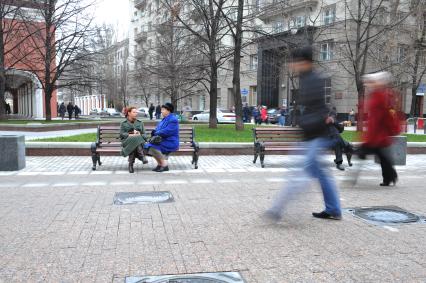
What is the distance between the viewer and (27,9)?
2995 cm

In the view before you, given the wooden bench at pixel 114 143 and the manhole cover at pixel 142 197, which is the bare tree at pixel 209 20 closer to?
the wooden bench at pixel 114 143

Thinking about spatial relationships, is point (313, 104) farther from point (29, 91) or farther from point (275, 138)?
point (29, 91)

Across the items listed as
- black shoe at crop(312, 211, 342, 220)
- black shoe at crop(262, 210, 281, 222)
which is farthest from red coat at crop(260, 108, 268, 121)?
black shoe at crop(262, 210, 281, 222)

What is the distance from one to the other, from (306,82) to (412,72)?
26.4 m

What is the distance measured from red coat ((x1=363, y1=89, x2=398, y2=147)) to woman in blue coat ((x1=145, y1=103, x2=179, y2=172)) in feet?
15.2

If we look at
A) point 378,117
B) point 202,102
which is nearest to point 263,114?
point 202,102

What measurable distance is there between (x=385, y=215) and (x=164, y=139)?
18.6 ft

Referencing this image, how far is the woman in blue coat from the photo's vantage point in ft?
34.6

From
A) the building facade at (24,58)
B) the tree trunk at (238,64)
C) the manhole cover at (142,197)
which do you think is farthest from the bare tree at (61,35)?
the manhole cover at (142,197)

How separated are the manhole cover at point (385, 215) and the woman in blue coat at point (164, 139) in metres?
5.07

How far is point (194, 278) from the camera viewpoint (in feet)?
13.3

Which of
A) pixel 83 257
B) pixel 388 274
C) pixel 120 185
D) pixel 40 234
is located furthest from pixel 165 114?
pixel 388 274

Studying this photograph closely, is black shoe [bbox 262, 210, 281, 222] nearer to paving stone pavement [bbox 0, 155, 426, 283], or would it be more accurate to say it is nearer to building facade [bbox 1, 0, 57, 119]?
paving stone pavement [bbox 0, 155, 426, 283]

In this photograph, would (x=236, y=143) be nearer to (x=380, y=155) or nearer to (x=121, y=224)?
(x=380, y=155)
